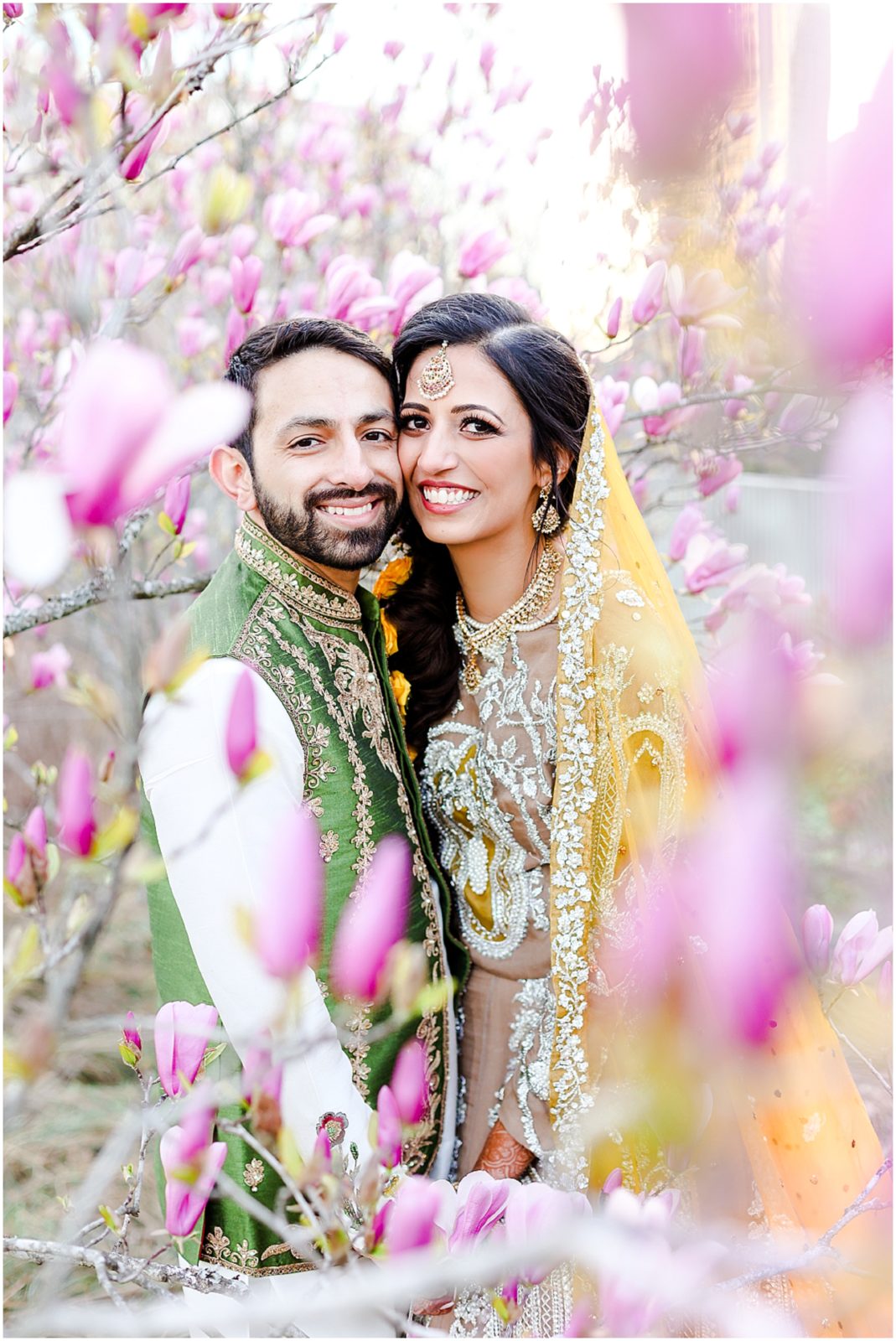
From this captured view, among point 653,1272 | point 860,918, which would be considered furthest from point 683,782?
point 653,1272

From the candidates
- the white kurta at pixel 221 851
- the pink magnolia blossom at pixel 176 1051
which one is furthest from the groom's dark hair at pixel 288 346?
the pink magnolia blossom at pixel 176 1051

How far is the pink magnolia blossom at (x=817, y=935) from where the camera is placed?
1.13 meters

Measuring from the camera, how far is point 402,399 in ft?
5.25

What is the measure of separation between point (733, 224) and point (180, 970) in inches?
46.9

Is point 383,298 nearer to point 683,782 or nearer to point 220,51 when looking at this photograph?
point 220,51

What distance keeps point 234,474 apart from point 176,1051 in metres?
0.89


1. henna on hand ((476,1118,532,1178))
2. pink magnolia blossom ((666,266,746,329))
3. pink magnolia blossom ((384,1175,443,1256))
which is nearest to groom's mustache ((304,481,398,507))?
pink magnolia blossom ((666,266,746,329))

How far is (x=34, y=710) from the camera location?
3.92 m

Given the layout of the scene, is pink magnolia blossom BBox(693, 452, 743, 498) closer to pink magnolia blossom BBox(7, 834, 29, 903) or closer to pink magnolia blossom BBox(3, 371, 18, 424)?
pink magnolia blossom BBox(3, 371, 18, 424)

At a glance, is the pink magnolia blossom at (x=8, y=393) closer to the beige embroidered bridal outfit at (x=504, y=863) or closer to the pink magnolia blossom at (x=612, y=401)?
the beige embroidered bridal outfit at (x=504, y=863)

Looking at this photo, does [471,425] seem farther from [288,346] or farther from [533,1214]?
[533,1214]

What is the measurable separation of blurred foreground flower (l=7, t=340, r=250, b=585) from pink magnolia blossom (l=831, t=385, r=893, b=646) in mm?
312

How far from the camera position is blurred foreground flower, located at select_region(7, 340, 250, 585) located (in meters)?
0.47

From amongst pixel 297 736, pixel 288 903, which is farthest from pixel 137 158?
pixel 288 903
